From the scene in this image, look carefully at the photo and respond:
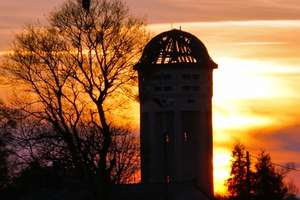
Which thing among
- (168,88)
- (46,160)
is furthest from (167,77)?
(46,160)

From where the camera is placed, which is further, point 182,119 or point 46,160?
point 182,119

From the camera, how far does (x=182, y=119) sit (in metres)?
120

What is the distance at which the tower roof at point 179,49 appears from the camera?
114875mm

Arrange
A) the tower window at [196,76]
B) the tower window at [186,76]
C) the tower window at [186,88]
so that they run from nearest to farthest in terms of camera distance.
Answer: the tower window at [196,76], the tower window at [186,76], the tower window at [186,88]

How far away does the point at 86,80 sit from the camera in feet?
230

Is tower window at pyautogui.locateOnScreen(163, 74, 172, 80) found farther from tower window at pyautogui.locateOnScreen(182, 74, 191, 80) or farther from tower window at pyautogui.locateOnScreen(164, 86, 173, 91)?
tower window at pyautogui.locateOnScreen(182, 74, 191, 80)

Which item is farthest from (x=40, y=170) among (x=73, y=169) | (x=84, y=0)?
(x=84, y=0)

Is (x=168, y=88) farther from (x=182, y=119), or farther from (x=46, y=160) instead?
(x=46, y=160)

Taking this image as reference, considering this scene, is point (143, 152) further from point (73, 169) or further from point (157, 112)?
point (73, 169)

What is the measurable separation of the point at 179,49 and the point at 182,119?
7.21m

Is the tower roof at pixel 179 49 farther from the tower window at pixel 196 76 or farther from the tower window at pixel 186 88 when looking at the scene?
→ the tower window at pixel 186 88

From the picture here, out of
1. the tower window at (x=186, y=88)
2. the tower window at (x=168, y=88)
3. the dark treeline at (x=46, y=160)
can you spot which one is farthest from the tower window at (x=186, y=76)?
the dark treeline at (x=46, y=160)

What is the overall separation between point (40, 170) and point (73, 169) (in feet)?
6.85

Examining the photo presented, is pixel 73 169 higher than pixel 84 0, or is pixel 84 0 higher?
pixel 84 0
